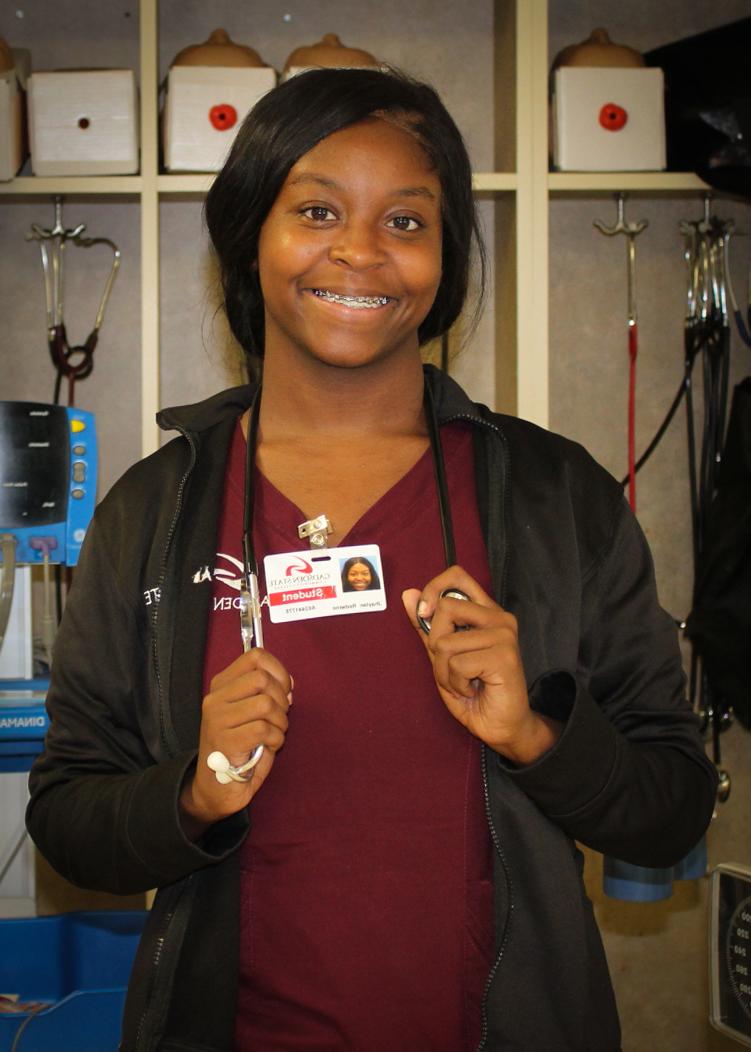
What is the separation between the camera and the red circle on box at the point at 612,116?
2133mm

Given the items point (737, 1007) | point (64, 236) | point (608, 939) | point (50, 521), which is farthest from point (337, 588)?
point (608, 939)

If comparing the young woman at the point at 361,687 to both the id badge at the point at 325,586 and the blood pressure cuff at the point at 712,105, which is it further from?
the blood pressure cuff at the point at 712,105

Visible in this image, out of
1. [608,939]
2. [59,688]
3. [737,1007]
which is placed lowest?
[608,939]

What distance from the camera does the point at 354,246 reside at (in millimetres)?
1038

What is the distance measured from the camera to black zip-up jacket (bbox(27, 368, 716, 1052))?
3.14ft

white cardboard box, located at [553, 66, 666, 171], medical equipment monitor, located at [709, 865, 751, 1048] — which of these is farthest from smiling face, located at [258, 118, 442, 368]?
white cardboard box, located at [553, 66, 666, 171]

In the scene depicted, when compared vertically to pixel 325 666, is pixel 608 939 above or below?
below

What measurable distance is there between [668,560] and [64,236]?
5.14 feet

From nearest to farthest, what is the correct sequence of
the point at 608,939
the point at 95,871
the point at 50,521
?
the point at 95,871, the point at 50,521, the point at 608,939

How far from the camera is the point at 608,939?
2.53 meters

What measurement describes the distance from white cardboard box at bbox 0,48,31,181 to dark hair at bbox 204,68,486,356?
110 centimetres

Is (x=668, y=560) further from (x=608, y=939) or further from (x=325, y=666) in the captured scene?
(x=325, y=666)

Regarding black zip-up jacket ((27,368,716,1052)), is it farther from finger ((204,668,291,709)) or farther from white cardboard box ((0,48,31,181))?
white cardboard box ((0,48,31,181))

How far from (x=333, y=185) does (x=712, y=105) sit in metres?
1.38
